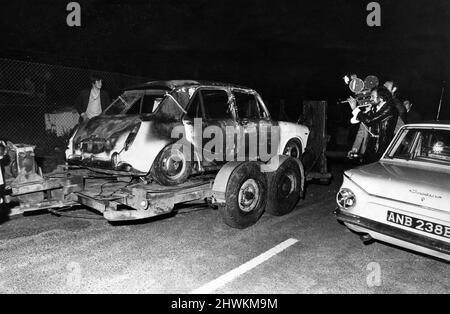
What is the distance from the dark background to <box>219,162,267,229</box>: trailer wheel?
1202cm

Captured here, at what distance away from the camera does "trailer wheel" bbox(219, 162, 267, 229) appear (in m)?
4.70

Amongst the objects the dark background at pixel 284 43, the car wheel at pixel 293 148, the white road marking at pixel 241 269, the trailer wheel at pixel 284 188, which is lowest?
the white road marking at pixel 241 269

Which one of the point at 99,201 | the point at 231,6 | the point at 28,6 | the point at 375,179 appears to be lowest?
the point at 99,201

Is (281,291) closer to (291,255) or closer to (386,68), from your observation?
(291,255)

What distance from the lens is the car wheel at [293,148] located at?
6917 millimetres

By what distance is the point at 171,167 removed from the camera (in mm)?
4684

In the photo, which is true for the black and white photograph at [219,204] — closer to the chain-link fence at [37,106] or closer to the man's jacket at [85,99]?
the man's jacket at [85,99]

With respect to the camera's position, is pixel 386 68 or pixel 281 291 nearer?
pixel 281 291

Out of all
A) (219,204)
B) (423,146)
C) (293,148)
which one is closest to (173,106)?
(219,204)

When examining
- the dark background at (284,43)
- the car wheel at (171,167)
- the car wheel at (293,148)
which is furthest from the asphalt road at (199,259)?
the dark background at (284,43)

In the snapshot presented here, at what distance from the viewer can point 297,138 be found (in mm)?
7090

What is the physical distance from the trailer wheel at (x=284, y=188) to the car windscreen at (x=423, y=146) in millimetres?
1513
